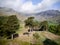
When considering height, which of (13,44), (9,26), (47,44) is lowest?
(47,44)

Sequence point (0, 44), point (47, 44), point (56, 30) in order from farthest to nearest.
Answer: point (56, 30), point (47, 44), point (0, 44)

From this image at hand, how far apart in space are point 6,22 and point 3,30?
9.80 ft

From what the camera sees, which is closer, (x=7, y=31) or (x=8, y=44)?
(x=8, y=44)

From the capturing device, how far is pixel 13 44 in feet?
80.6

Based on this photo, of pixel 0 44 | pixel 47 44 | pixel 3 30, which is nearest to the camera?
pixel 0 44

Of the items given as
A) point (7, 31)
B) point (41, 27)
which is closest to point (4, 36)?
point (7, 31)

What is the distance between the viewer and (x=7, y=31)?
37.2 meters

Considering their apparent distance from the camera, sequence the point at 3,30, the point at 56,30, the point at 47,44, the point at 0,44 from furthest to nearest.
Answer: the point at 56,30 → the point at 3,30 → the point at 47,44 → the point at 0,44

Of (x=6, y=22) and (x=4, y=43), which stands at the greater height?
(x=6, y=22)

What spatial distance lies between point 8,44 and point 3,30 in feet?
40.8

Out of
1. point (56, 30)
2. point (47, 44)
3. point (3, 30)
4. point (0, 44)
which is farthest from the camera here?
point (56, 30)

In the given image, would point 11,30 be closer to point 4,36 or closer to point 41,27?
point 4,36

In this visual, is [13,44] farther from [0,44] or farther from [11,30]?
[11,30]

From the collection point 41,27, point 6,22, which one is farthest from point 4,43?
point 41,27
